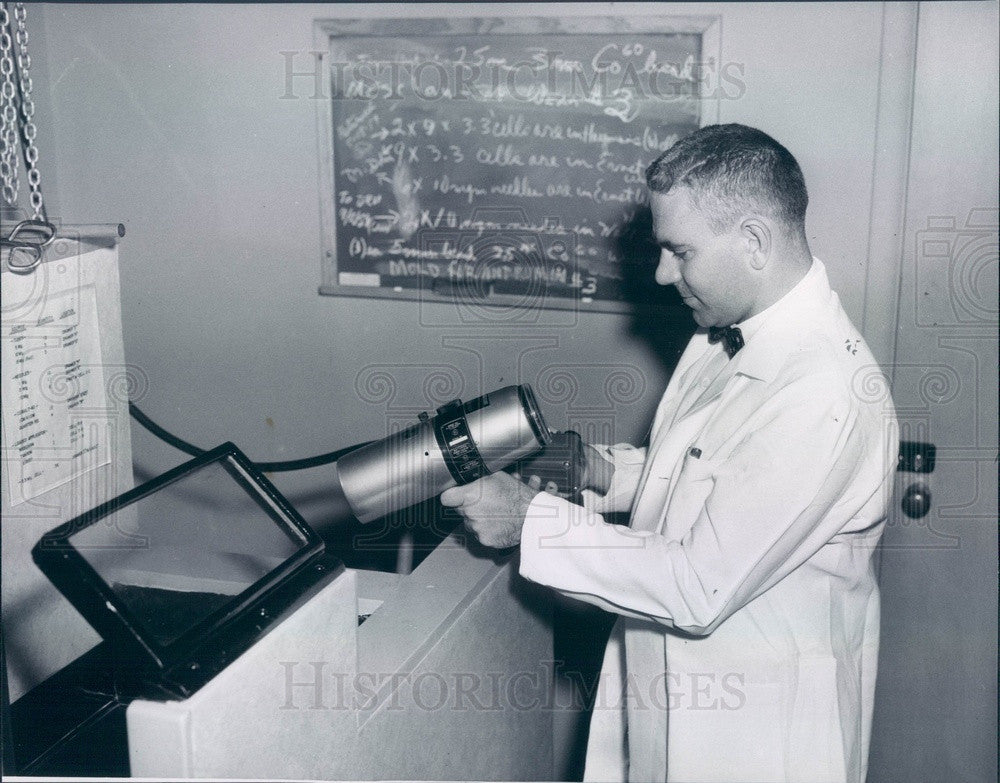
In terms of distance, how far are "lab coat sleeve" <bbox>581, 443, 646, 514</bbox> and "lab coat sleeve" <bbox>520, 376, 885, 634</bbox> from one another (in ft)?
1.37

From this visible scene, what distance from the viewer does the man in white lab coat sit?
3.92 ft

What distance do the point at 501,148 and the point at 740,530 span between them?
1.36 m

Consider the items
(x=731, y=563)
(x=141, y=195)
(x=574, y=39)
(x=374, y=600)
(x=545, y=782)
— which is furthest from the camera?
(x=141, y=195)

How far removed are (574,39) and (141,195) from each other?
127 cm

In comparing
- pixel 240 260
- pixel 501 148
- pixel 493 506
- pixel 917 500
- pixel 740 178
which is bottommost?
pixel 917 500

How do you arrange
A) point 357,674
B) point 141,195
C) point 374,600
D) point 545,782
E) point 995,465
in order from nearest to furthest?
1. point 357,674
2. point 374,600
3. point 995,465
4. point 545,782
5. point 141,195

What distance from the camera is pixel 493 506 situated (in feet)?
4.42

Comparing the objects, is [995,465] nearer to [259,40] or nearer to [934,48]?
[934,48]

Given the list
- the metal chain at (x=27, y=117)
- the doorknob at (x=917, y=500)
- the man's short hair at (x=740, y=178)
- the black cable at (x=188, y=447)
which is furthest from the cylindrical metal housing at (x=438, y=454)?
the doorknob at (x=917, y=500)

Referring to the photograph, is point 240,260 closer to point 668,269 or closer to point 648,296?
point 648,296

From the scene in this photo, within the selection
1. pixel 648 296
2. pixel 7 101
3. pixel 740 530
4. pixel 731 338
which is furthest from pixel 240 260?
pixel 740 530

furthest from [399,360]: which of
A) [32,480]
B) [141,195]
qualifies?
[32,480]

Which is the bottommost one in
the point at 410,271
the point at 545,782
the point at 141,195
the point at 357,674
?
the point at 545,782

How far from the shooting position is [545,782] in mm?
1830
